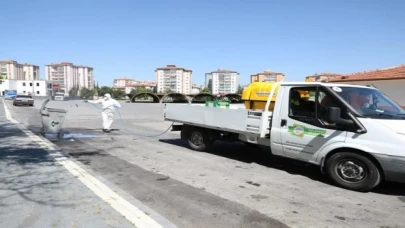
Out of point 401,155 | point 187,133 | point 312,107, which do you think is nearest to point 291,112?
point 312,107

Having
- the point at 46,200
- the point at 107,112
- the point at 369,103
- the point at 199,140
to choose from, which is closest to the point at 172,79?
the point at 107,112

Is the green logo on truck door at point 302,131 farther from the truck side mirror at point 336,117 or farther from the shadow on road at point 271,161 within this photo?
the shadow on road at point 271,161

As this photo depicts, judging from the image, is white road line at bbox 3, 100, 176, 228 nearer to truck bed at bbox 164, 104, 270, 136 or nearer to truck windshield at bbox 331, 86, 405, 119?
truck bed at bbox 164, 104, 270, 136

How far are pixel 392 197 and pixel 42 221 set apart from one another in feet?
16.4

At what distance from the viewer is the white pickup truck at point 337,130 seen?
5465 mm

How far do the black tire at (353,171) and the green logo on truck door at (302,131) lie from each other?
1.56ft

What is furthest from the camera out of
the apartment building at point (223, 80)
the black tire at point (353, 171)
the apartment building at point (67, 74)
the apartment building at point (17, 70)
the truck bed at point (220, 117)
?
the apartment building at point (67, 74)

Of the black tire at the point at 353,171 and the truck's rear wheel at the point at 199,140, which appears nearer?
the black tire at the point at 353,171

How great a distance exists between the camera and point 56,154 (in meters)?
8.30

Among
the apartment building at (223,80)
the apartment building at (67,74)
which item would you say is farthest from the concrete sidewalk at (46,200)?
the apartment building at (67,74)

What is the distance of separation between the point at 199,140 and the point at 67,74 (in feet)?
531

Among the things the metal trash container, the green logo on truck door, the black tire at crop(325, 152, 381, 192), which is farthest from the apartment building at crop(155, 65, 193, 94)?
the black tire at crop(325, 152, 381, 192)

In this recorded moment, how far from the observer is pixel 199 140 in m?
9.34

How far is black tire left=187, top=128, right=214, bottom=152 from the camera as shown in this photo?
9.15 m
